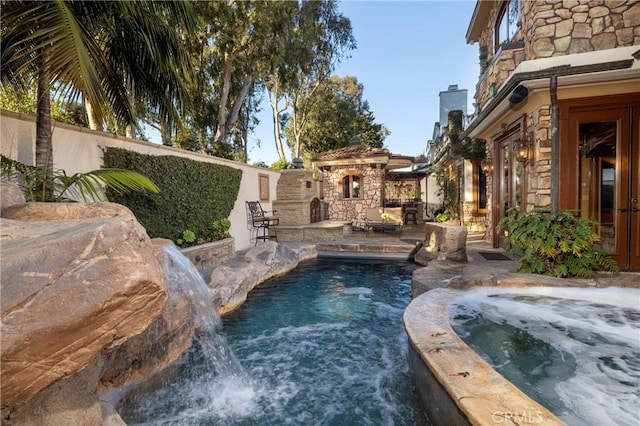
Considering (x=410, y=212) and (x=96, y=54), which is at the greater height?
(x=96, y=54)

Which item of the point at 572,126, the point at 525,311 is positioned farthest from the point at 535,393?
the point at 572,126

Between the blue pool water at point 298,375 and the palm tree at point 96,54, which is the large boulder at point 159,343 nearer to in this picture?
the blue pool water at point 298,375

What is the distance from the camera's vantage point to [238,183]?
9.41m

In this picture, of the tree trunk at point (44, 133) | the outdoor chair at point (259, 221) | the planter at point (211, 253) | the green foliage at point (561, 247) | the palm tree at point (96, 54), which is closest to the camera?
the palm tree at point (96, 54)

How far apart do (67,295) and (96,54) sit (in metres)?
3.50

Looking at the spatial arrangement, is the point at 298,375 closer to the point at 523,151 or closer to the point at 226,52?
the point at 523,151

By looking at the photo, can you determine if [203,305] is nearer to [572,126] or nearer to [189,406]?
[189,406]

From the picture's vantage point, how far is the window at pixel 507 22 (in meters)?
7.18

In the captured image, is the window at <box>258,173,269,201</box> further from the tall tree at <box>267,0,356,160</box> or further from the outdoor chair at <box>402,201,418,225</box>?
the outdoor chair at <box>402,201,418,225</box>

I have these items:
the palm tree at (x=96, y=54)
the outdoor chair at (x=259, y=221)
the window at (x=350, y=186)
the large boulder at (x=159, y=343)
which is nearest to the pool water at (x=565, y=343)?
the large boulder at (x=159, y=343)

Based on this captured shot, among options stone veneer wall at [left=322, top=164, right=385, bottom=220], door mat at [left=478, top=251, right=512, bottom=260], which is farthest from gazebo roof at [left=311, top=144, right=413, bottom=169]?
door mat at [left=478, top=251, right=512, bottom=260]

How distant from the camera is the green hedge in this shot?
578 centimetres
